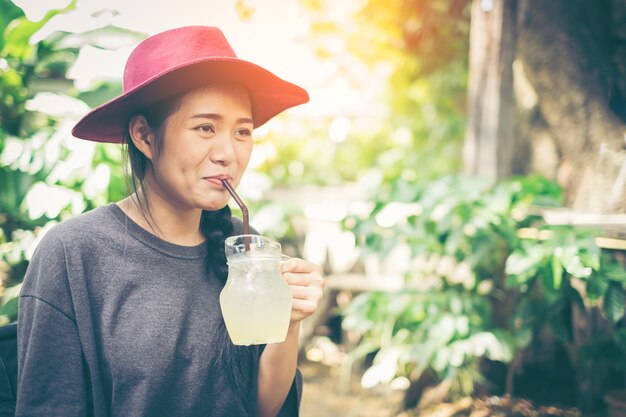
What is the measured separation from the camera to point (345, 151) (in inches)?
275

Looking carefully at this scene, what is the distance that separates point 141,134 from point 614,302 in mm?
2087

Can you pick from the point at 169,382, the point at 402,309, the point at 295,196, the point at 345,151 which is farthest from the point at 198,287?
the point at 345,151

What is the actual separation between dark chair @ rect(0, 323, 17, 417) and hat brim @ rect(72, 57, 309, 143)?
1.90ft

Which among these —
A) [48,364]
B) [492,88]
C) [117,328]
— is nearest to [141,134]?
[117,328]

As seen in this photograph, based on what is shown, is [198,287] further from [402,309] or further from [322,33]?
[322,33]

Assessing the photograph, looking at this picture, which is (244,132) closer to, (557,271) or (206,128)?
(206,128)

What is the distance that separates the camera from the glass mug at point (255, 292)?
136 centimetres

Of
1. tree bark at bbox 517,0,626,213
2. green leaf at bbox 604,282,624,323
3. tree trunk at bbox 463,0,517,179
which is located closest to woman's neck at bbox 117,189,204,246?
green leaf at bbox 604,282,624,323

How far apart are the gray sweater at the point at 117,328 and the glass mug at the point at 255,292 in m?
0.24

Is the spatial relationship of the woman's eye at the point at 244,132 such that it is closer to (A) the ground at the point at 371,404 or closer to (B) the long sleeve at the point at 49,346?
(B) the long sleeve at the point at 49,346

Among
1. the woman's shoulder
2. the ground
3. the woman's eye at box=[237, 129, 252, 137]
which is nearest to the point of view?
the woman's shoulder

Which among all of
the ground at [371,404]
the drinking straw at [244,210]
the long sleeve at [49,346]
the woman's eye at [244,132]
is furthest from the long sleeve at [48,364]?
the ground at [371,404]

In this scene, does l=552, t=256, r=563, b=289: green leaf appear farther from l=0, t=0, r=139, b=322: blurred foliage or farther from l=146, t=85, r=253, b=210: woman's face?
l=0, t=0, r=139, b=322: blurred foliage

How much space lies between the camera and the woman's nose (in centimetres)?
152
